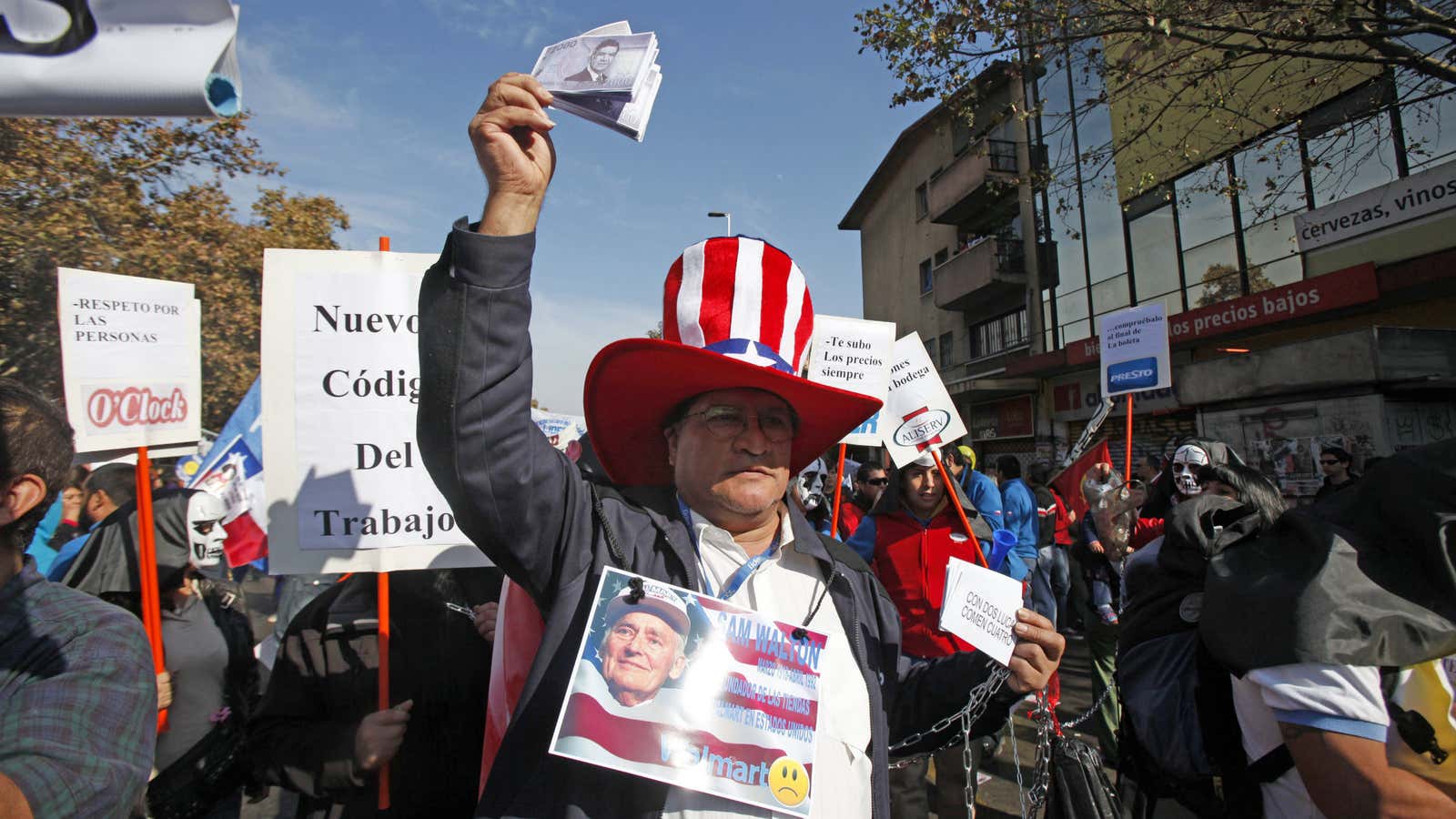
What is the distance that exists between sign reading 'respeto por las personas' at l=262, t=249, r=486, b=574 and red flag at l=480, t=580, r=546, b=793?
32.5 inches

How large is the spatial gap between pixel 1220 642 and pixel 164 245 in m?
13.6

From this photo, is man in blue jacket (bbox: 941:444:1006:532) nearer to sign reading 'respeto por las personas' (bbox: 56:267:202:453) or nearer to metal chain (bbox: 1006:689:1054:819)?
metal chain (bbox: 1006:689:1054:819)

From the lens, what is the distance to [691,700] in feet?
4.36

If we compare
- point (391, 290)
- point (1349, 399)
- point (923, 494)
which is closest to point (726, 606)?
point (391, 290)

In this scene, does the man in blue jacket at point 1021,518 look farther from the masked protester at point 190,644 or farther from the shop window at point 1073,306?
the shop window at point 1073,306

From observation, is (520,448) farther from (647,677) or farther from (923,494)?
(923,494)

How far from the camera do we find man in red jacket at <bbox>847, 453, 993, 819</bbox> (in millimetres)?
4004

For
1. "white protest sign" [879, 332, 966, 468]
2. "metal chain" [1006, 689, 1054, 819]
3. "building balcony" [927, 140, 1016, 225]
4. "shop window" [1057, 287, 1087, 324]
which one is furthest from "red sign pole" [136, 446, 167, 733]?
"building balcony" [927, 140, 1016, 225]

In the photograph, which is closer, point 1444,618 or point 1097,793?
point 1444,618

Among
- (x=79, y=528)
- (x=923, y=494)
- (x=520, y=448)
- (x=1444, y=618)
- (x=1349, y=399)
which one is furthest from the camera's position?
(x=1349, y=399)

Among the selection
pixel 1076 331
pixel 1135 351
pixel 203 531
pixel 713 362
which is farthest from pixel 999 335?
pixel 713 362

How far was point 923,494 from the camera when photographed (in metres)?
4.40

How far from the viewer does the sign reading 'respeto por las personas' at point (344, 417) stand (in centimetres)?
213

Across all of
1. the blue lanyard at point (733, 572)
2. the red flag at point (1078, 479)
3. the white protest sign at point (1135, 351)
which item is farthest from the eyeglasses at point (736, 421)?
the white protest sign at point (1135, 351)
